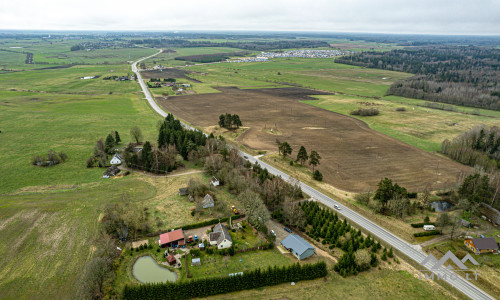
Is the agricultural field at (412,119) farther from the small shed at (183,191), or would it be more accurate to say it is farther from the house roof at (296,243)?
the small shed at (183,191)

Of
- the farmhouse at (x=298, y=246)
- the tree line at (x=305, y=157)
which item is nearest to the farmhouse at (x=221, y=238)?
the farmhouse at (x=298, y=246)

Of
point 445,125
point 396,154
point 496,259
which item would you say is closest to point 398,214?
point 496,259

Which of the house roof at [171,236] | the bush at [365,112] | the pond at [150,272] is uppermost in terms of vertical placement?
the bush at [365,112]

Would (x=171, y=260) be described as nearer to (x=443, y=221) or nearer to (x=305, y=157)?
(x=305, y=157)

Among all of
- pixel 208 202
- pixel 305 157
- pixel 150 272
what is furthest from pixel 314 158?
pixel 150 272

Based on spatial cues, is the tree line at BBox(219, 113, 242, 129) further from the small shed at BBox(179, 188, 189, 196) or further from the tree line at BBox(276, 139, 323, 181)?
the small shed at BBox(179, 188, 189, 196)

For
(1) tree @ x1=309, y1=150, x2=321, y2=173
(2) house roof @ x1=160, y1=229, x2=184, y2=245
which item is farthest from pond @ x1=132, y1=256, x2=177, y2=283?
(1) tree @ x1=309, y1=150, x2=321, y2=173

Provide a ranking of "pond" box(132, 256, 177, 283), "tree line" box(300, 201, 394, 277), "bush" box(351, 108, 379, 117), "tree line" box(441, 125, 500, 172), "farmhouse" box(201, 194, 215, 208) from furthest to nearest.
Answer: "bush" box(351, 108, 379, 117) < "tree line" box(441, 125, 500, 172) < "farmhouse" box(201, 194, 215, 208) < "tree line" box(300, 201, 394, 277) < "pond" box(132, 256, 177, 283)
